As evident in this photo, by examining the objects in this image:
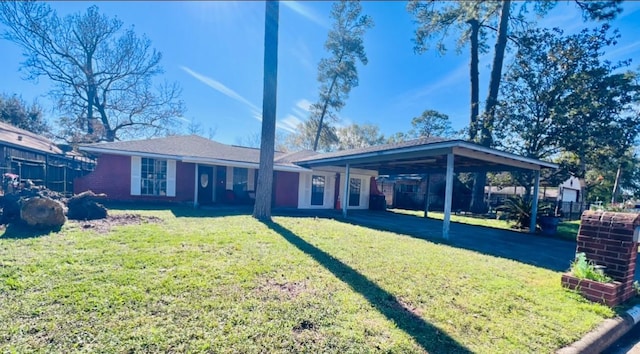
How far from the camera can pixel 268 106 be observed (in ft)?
29.8

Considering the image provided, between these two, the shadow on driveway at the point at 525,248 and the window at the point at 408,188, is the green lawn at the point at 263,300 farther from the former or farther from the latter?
the window at the point at 408,188

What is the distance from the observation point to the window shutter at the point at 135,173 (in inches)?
460

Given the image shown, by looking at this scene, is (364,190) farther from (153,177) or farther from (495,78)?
(153,177)

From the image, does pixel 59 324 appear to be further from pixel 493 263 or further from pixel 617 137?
pixel 617 137

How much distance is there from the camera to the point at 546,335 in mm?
2764

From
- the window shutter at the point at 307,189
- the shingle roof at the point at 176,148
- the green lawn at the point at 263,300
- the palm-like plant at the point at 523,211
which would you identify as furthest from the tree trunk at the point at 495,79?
the shingle roof at the point at 176,148

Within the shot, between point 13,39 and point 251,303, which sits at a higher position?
point 13,39

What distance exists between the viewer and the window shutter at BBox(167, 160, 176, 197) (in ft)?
40.3

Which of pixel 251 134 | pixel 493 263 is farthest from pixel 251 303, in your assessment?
pixel 251 134

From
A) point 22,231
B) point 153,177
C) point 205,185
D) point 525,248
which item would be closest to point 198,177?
point 205,185

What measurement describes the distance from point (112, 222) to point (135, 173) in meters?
5.58

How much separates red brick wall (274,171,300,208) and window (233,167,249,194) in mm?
1743

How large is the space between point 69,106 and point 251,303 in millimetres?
25662

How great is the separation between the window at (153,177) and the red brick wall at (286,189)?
5.22 m
